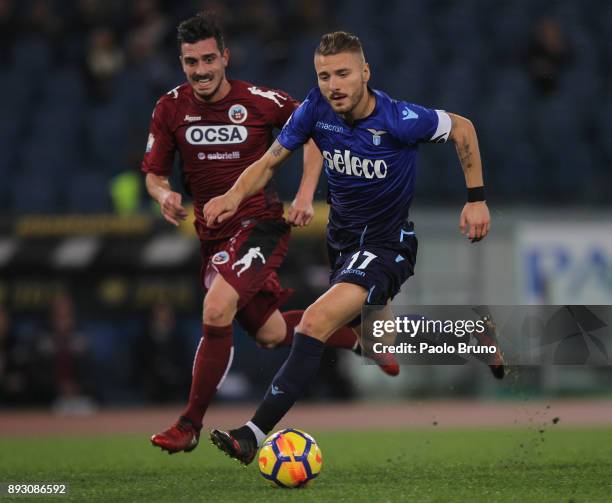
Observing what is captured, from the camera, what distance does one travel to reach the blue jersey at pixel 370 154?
6633mm

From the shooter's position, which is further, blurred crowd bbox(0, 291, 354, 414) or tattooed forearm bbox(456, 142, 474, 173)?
blurred crowd bbox(0, 291, 354, 414)

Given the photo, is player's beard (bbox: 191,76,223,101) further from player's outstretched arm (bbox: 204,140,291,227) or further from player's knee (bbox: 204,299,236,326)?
player's knee (bbox: 204,299,236,326)

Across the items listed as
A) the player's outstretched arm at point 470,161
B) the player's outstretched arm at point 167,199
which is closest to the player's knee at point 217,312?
the player's outstretched arm at point 167,199

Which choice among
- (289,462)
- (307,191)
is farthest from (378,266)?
(289,462)

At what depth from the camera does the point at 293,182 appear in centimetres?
1476

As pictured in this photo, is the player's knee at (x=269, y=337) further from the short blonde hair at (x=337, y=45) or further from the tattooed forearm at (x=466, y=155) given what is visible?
the short blonde hair at (x=337, y=45)

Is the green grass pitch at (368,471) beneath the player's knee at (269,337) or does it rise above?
beneath

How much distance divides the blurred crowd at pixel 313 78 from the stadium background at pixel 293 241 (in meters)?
0.03

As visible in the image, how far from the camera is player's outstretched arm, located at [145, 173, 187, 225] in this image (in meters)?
7.00

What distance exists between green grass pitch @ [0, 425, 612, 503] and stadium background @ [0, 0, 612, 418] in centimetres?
467

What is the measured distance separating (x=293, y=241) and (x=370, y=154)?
341 inches

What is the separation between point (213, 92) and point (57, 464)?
264 centimetres

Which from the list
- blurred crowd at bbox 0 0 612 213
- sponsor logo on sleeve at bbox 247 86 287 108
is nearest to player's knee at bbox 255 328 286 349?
sponsor logo on sleeve at bbox 247 86 287 108

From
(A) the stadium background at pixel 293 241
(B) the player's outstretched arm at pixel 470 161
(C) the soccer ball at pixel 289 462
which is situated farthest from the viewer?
(A) the stadium background at pixel 293 241
